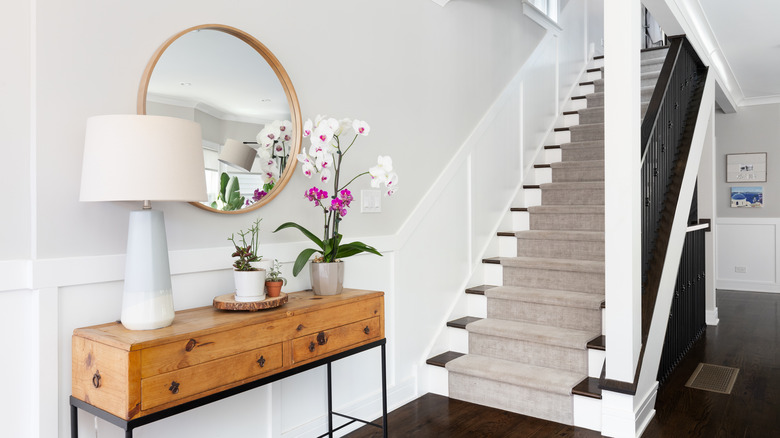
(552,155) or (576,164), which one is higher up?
(552,155)

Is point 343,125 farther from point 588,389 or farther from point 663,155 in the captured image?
point 663,155

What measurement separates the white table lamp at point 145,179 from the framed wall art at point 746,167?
758 centimetres

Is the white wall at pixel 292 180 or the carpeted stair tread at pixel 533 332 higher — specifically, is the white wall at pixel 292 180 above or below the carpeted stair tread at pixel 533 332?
above

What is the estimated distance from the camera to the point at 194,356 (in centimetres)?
161

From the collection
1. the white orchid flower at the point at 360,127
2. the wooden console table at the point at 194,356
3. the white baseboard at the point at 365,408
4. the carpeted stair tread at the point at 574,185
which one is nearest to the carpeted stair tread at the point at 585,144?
the carpeted stair tread at the point at 574,185

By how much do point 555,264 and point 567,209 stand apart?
64cm

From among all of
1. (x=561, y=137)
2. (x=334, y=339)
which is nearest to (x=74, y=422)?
(x=334, y=339)

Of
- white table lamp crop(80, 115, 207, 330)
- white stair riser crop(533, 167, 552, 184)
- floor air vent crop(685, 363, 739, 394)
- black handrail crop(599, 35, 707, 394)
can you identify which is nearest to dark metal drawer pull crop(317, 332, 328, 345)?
white table lamp crop(80, 115, 207, 330)

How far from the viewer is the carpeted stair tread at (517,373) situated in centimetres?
Result: 285

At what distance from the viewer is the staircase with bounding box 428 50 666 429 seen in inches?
115

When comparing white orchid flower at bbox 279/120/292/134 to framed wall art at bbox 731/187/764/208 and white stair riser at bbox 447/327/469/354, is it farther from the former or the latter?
framed wall art at bbox 731/187/764/208

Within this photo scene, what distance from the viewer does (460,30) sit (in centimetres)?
368

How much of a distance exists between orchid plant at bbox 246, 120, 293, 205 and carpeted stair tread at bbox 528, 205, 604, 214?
240 cm

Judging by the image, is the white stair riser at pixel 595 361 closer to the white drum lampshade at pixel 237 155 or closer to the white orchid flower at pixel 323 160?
the white orchid flower at pixel 323 160
